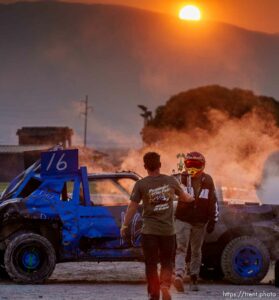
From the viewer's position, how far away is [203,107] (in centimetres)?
6700

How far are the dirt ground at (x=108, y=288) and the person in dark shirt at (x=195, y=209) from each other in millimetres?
589

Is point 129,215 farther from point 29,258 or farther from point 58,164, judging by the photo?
point 58,164

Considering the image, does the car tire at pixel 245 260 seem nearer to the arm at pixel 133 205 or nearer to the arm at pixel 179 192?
the arm at pixel 179 192

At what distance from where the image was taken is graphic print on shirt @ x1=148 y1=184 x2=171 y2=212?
986cm

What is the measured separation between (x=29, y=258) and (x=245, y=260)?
2.88 meters

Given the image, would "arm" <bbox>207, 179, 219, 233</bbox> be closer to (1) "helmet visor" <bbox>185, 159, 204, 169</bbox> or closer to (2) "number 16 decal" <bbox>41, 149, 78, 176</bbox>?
(1) "helmet visor" <bbox>185, 159, 204, 169</bbox>

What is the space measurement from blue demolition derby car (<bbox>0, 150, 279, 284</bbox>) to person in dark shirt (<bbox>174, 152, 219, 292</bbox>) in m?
1.02

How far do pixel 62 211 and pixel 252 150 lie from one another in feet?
53.0

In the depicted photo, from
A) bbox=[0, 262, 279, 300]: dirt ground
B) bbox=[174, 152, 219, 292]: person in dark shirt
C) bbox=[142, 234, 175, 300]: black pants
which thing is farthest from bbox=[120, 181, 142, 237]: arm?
bbox=[174, 152, 219, 292]: person in dark shirt

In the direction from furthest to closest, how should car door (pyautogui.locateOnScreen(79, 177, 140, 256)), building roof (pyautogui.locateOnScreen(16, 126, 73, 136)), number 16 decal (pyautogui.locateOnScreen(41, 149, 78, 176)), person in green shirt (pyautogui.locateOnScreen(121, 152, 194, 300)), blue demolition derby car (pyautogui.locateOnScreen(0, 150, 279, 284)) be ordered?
1. building roof (pyautogui.locateOnScreen(16, 126, 73, 136))
2. number 16 decal (pyautogui.locateOnScreen(41, 149, 78, 176))
3. car door (pyautogui.locateOnScreen(79, 177, 140, 256))
4. blue demolition derby car (pyautogui.locateOnScreen(0, 150, 279, 284))
5. person in green shirt (pyautogui.locateOnScreen(121, 152, 194, 300))

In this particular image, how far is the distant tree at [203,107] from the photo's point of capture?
200 feet

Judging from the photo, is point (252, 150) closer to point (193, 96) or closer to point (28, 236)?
point (28, 236)

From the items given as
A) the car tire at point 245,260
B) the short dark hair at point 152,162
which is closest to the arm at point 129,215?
the short dark hair at point 152,162

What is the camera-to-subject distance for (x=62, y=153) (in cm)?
1304
